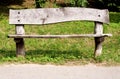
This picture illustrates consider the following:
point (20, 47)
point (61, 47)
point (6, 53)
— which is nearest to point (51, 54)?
point (20, 47)

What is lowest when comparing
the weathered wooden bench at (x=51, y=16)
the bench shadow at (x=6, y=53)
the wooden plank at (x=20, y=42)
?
the bench shadow at (x=6, y=53)

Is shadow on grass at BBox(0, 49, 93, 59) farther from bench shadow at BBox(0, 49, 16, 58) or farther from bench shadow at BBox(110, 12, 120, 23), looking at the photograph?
bench shadow at BBox(110, 12, 120, 23)

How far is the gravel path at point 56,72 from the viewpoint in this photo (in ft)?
18.5

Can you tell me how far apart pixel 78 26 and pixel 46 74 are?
4.63 meters

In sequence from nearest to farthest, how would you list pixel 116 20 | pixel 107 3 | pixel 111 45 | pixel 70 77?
pixel 70 77 < pixel 111 45 < pixel 116 20 < pixel 107 3

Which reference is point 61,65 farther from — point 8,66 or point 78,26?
point 78,26

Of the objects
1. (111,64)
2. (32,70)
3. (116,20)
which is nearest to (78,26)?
(116,20)

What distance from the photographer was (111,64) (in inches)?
256

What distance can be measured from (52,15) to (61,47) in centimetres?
183

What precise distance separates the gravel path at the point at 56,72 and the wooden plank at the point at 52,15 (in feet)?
2.93

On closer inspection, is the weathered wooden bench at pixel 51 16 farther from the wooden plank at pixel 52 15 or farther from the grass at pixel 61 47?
the grass at pixel 61 47

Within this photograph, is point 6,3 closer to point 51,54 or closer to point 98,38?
point 51,54

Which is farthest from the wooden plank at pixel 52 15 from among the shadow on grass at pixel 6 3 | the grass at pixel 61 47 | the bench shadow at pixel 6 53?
the shadow on grass at pixel 6 3

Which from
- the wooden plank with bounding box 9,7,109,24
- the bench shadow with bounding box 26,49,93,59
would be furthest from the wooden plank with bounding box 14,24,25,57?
the bench shadow with bounding box 26,49,93,59
